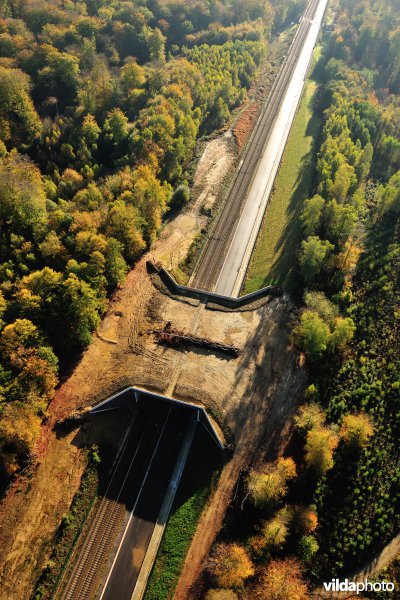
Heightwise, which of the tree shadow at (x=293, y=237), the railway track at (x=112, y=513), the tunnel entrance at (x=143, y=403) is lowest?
the railway track at (x=112, y=513)

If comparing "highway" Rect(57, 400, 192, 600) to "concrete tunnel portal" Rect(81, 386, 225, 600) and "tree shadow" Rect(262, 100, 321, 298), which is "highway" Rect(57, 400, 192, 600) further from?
"tree shadow" Rect(262, 100, 321, 298)

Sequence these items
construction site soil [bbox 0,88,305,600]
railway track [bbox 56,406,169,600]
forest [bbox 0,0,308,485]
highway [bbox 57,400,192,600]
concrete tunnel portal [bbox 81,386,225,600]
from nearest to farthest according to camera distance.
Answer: railway track [bbox 56,406,169,600] → highway [bbox 57,400,192,600] → concrete tunnel portal [bbox 81,386,225,600] → construction site soil [bbox 0,88,305,600] → forest [bbox 0,0,308,485]

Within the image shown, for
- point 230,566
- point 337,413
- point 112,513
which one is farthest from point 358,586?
point 112,513

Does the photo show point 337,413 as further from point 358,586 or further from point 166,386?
point 166,386

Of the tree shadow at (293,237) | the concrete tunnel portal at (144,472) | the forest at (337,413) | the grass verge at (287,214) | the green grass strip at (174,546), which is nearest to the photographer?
the green grass strip at (174,546)

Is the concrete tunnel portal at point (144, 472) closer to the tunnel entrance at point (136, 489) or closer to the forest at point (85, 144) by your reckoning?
the tunnel entrance at point (136, 489)

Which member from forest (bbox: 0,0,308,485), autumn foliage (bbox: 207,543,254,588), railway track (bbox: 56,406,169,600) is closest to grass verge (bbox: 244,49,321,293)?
forest (bbox: 0,0,308,485)

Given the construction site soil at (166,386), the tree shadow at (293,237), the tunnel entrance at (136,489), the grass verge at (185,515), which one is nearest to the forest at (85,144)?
the construction site soil at (166,386)
